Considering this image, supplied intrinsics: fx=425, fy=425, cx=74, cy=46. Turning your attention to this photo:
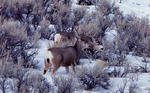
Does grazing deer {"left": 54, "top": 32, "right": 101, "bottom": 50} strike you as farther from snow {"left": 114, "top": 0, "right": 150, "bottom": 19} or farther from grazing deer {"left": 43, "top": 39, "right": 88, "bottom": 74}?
snow {"left": 114, "top": 0, "right": 150, "bottom": 19}

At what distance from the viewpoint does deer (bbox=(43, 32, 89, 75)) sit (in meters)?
9.32

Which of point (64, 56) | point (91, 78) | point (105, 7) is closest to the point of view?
point (91, 78)

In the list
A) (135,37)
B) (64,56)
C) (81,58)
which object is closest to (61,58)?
(64,56)

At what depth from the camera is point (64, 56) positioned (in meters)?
9.60

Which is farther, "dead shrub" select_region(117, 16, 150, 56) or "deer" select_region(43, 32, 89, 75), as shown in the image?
"dead shrub" select_region(117, 16, 150, 56)

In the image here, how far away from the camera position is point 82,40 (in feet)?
35.9

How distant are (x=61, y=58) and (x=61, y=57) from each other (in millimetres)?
22

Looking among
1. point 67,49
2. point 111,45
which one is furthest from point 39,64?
point 111,45

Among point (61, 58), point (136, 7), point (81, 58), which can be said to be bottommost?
point (136, 7)

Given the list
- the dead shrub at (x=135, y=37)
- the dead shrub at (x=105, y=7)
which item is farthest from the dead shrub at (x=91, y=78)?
the dead shrub at (x=105, y=7)

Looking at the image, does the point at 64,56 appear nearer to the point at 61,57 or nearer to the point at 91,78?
the point at 61,57

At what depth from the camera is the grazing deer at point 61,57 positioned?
9.32m

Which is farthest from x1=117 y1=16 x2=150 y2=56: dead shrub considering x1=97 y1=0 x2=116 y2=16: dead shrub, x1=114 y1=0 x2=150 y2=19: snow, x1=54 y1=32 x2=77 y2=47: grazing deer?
x1=114 y1=0 x2=150 y2=19: snow

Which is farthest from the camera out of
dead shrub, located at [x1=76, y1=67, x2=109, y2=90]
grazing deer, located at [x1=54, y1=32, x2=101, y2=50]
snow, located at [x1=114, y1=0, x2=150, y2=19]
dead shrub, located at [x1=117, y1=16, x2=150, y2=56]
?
snow, located at [x1=114, y1=0, x2=150, y2=19]
